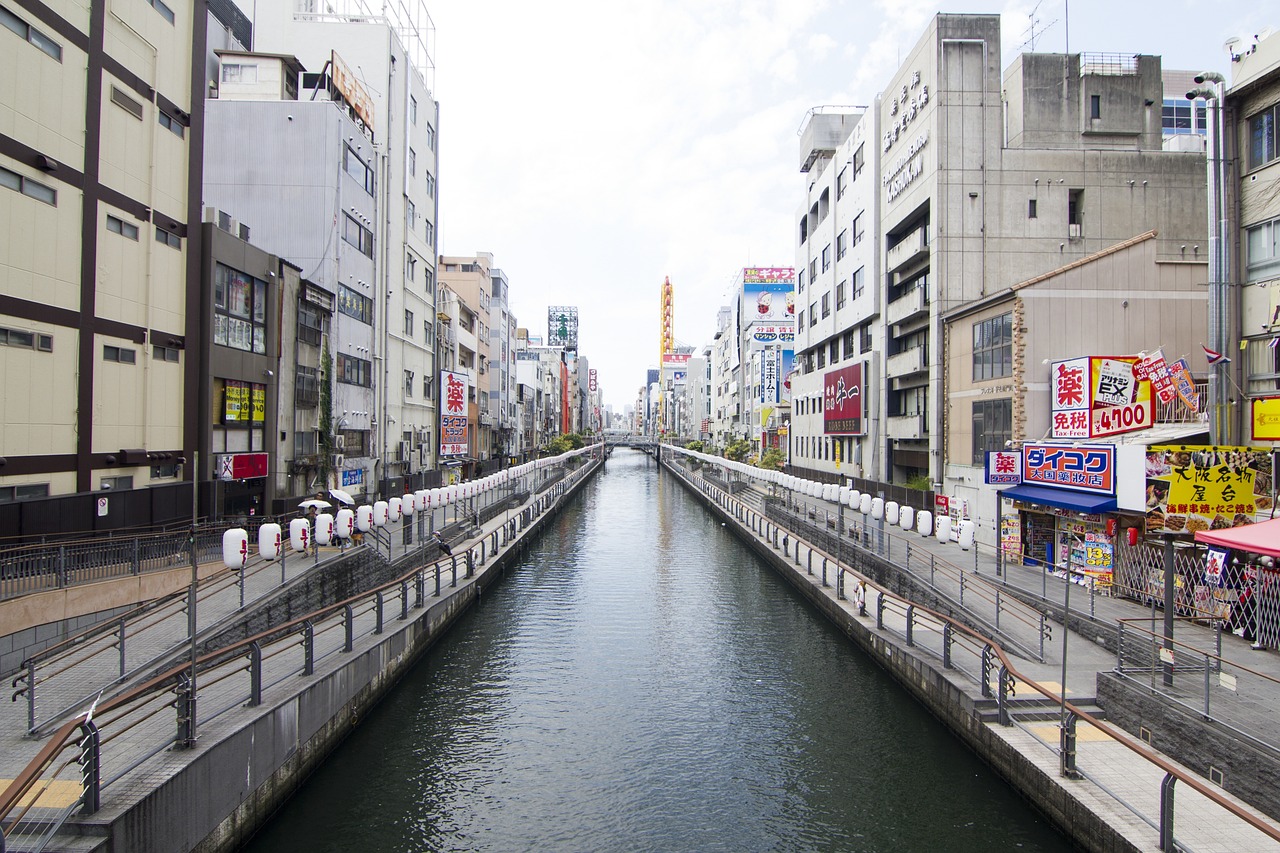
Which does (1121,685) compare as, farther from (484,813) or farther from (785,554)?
(785,554)

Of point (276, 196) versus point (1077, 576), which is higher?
point (276, 196)

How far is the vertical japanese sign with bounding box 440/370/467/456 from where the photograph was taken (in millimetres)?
50688

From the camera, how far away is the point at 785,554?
34.2 m

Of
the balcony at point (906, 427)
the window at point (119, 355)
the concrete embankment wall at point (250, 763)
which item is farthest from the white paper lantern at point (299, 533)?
the balcony at point (906, 427)

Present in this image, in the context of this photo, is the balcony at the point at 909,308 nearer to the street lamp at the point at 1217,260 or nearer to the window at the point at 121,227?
the street lamp at the point at 1217,260

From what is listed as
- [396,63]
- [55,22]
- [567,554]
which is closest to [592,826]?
[55,22]

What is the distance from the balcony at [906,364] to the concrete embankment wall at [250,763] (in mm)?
30521

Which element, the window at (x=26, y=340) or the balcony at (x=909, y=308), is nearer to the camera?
the window at (x=26, y=340)

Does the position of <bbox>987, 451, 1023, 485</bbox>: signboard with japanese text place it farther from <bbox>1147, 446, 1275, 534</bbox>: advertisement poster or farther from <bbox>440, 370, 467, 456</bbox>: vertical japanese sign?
<bbox>440, 370, 467, 456</bbox>: vertical japanese sign

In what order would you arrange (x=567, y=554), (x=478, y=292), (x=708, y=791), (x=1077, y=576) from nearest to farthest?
(x=708, y=791) < (x=1077, y=576) < (x=567, y=554) < (x=478, y=292)

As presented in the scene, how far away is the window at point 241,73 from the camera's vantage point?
1320 inches

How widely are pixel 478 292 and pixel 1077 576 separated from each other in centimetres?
5787

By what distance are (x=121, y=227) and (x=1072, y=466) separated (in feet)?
92.6

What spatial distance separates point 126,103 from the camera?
2027 cm
